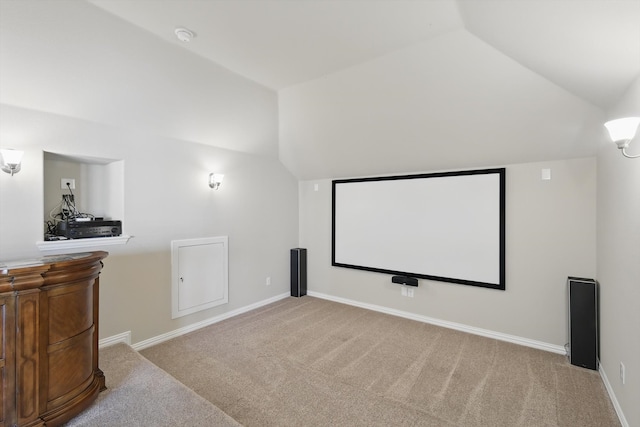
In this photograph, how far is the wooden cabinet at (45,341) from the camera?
1558mm

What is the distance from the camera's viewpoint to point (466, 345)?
3.39m

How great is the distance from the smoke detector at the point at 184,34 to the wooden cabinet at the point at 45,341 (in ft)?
6.24

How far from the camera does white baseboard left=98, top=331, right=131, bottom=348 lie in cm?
291

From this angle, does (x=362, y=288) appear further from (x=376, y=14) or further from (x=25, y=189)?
(x=25, y=189)

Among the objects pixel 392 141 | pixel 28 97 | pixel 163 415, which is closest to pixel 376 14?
pixel 392 141

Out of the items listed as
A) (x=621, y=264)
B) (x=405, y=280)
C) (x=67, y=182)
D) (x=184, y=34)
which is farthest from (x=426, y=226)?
(x=67, y=182)

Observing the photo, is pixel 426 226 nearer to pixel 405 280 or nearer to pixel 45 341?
pixel 405 280

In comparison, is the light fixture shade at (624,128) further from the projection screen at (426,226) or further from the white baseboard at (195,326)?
the white baseboard at (195,326)

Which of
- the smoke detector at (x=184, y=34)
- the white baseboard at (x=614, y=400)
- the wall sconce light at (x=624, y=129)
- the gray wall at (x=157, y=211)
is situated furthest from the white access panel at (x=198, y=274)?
the white baseboard at (x=614, y=400)

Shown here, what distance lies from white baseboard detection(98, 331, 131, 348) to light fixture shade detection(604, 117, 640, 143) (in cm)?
425

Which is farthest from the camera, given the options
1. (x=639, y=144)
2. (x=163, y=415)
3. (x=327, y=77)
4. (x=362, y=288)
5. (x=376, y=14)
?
(x=362, y=288)

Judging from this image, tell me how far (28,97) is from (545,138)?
4738 mm

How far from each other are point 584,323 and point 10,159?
16.8ft

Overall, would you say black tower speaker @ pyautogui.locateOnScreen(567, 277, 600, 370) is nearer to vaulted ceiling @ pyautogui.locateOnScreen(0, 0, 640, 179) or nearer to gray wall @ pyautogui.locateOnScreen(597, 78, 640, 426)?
gray wall @ pyautogui.locateOnScreen(597, 78, 640, 426)
